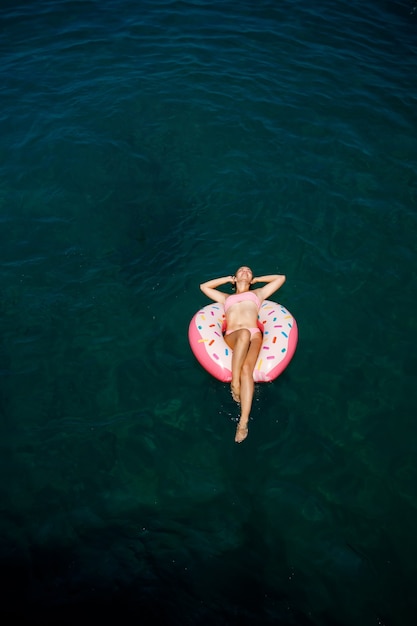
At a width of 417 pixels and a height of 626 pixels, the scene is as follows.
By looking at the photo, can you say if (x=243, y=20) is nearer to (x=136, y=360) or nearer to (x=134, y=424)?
(x=136, y=360)

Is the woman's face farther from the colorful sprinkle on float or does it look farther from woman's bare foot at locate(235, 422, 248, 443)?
woman's bare foot at locate(235, 422, 248, 443)

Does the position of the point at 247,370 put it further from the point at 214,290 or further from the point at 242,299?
the point at 214,290

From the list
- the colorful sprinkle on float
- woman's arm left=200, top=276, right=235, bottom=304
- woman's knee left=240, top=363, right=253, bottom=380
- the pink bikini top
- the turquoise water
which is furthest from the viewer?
woman's arm left=200, top=276, right=235, bottom=304

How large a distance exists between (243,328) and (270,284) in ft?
3.87

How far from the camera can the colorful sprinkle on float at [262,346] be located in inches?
262

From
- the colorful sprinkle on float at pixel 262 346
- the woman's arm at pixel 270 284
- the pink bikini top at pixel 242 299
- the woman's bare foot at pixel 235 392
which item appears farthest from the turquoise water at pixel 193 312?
the pink bikini top at pixel 242 299

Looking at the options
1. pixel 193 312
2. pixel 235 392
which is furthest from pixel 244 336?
pixel 193 312

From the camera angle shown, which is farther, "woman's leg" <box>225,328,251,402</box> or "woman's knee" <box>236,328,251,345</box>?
"woman's knee" <box>236,328,251,345</box>

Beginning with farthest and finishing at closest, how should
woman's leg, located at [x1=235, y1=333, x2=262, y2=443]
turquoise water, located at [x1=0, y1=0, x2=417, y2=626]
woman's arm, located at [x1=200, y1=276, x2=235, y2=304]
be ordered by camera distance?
woman's arm, located at [x1=200, y1=276, x2=235, y2=304] → woman's leg, located at [x1=235, y1=333, x2=262, y2=443] → turquoise water, located at [x1=0, y1=0, x2=417, y2=626]

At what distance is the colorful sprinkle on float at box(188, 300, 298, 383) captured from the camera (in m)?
6.65

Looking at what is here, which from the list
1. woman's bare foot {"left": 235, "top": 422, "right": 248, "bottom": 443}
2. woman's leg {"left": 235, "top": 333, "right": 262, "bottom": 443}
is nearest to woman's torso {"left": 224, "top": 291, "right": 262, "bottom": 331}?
woman's leg {"left": 235, "top": 333, "right": 262, "bottom": 443}

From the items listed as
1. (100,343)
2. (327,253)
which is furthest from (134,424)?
(327,253)

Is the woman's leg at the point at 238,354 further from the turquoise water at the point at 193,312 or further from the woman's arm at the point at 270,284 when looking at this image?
the woman's arm at the point at 270,284

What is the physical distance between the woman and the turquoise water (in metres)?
0.47
